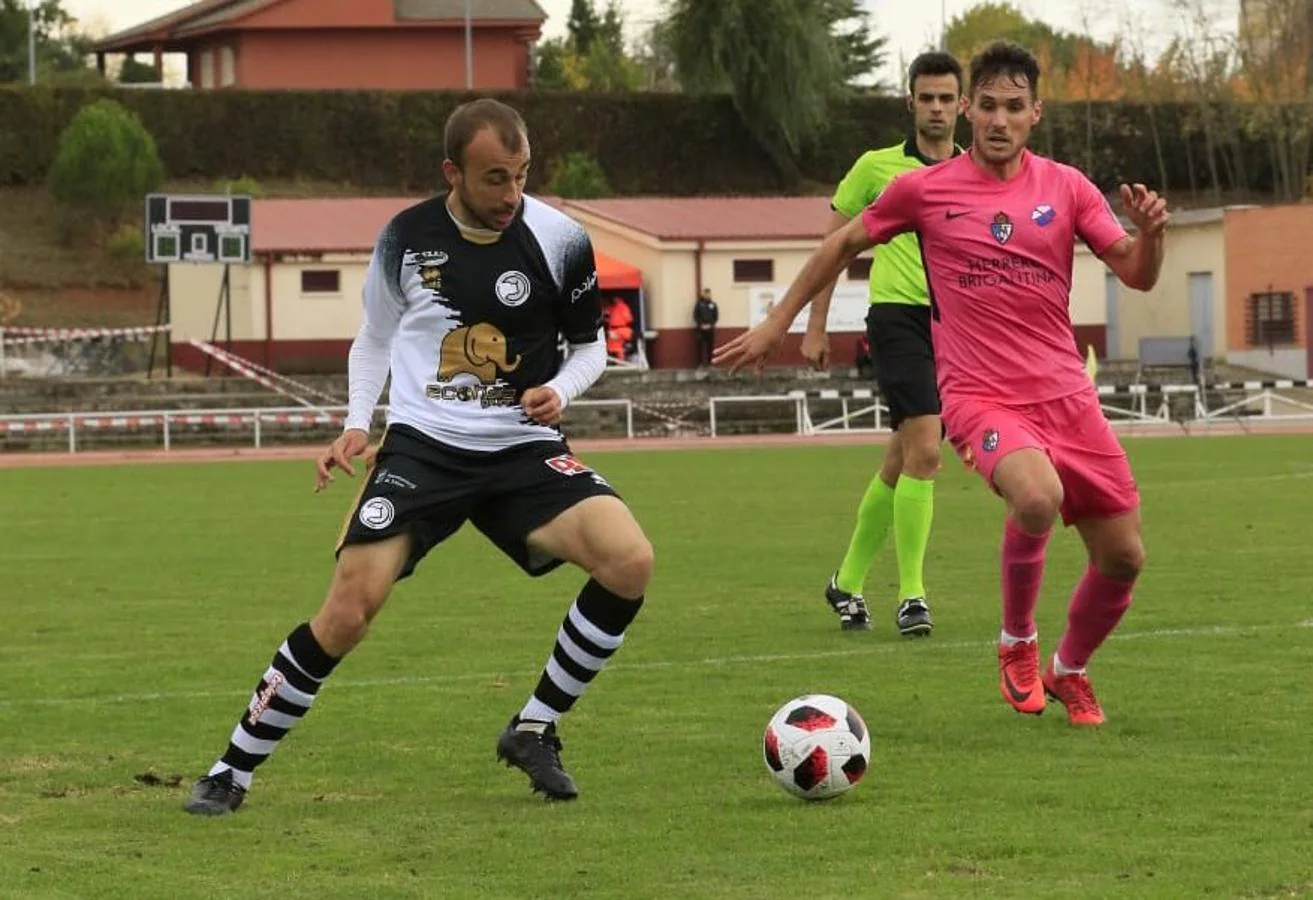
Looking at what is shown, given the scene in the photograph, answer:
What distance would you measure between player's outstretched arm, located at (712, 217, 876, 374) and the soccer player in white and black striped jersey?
1.58 ft

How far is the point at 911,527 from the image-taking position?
11180 mm

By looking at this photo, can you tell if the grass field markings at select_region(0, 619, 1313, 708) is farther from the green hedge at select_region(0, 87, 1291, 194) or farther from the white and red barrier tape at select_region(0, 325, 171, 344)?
the green hedge at select_region(0, 87, 1291, 194)

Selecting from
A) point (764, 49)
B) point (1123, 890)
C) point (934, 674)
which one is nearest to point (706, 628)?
point (934, 674)

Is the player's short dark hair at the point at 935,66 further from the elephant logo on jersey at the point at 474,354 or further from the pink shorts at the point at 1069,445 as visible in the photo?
the elephant logo on jersey at the point at 474,354

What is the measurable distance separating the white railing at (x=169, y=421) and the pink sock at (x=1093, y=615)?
96.2ft

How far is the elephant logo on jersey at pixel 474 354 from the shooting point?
7453mm

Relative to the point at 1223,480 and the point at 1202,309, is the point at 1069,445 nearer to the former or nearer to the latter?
the point at 1223,480

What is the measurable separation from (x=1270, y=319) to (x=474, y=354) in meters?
50.8

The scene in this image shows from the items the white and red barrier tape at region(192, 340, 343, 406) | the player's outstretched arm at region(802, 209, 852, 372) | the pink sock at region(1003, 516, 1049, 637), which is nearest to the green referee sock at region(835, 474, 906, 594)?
the player's outstretched arm at region(802, 209, 852, 372)

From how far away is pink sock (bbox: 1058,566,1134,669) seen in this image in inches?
332

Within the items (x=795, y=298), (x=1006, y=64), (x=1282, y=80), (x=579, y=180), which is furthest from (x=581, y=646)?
(x=1282, y=80)

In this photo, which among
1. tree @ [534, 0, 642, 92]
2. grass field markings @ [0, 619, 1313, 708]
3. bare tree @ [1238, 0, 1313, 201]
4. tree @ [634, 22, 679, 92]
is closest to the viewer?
grass field markings @ [0, 619, 1313, 708]

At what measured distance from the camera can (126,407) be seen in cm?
4288

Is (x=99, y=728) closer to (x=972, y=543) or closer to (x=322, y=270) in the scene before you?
(x=972, y=543)
